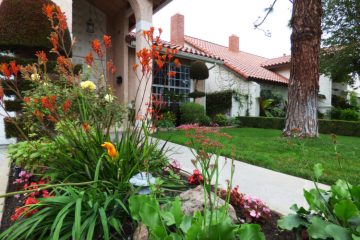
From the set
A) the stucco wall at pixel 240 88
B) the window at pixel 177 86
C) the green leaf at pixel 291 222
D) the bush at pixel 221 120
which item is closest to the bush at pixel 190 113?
the window at pixel 177 86

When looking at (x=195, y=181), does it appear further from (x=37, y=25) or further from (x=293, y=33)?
(x=293, y=33)

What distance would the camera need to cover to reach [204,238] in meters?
0.98

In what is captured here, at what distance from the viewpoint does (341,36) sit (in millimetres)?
13141

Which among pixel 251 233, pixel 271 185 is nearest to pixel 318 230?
pixel 251 233

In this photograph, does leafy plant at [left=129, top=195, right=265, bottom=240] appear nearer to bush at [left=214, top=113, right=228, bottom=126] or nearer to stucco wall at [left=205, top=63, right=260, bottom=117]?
bush at [left=214, top=113, right=228, bottom=126]

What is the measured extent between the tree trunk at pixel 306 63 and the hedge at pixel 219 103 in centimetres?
706

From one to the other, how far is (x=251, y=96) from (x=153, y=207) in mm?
14375

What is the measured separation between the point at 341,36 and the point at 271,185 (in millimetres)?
13923

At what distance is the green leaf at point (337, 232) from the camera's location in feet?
3.42

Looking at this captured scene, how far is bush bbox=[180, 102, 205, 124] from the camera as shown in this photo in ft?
34.4

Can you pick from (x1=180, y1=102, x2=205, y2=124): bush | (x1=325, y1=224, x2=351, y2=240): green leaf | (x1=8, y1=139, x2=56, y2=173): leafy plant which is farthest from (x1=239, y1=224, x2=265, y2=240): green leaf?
(x1=180, y1=102, x2=205, y2=124): bush

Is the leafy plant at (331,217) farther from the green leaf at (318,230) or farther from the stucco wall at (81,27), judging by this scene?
the stucco wall at (81,27)

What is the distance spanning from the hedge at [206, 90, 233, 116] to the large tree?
562cm

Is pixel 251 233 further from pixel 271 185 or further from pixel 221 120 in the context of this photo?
pixel 221 120
